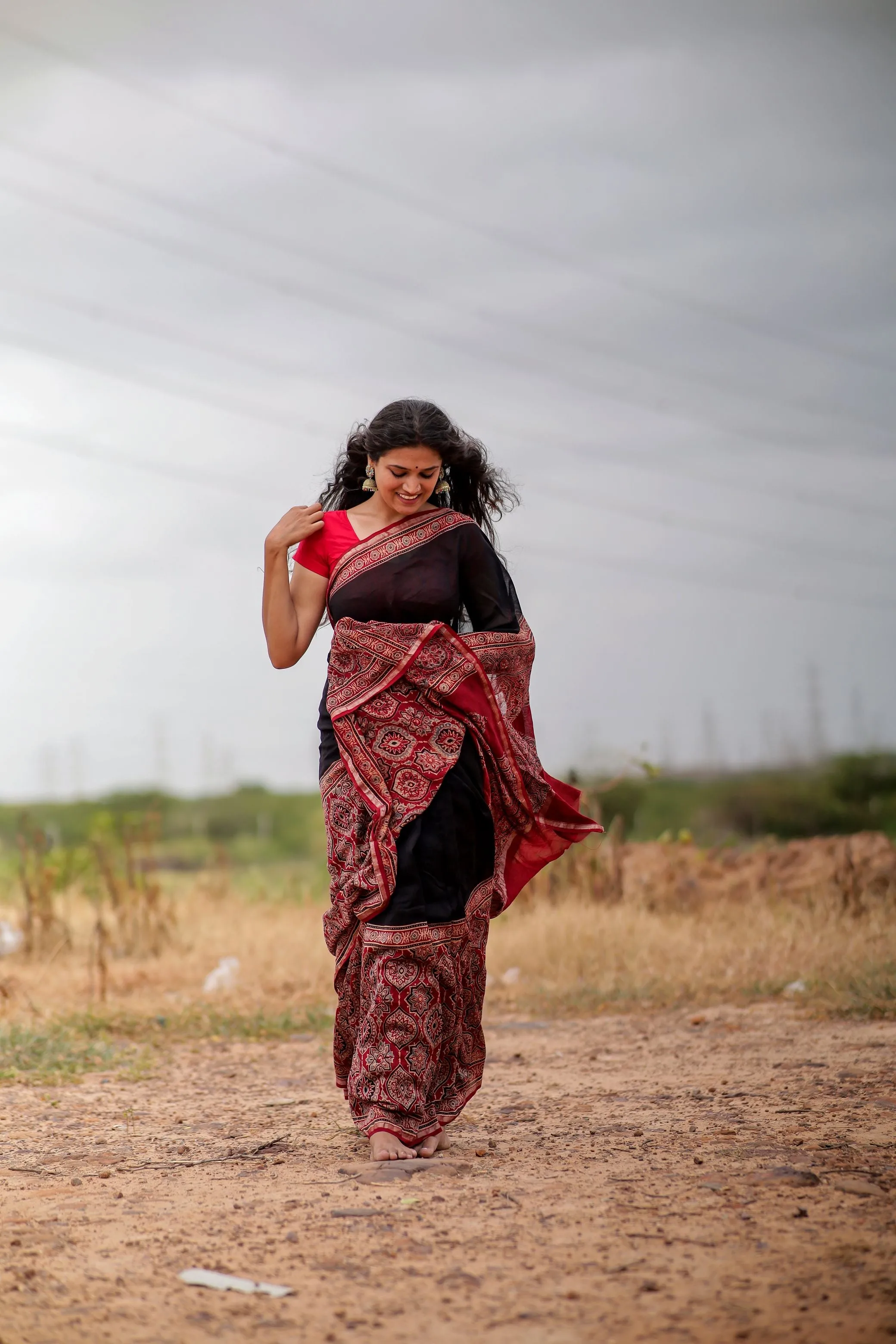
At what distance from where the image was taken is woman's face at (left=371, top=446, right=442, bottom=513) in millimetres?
3789

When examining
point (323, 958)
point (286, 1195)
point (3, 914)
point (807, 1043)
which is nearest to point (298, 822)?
point (3, 914)

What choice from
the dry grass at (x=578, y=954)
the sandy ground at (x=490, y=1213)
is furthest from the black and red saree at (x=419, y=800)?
the dry grass at (x=578, y=954)

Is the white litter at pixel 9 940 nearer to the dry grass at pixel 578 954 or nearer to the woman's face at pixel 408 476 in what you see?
the dry grass at pixel 578 954

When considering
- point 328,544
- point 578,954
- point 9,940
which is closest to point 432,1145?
point 328,544

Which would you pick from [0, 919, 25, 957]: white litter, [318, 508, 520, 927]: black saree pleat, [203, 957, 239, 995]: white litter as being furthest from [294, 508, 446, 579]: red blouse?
[0, 919, 25, 957]: white litter

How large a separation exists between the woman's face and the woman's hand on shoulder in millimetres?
235

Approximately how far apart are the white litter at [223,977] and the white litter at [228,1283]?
178 inches

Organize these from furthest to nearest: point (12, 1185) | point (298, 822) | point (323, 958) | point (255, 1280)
→ point (298, 822), point (323, 958), point (12, 1185), point (255, 1280)

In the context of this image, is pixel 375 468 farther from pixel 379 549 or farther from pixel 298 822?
pixel 298 822

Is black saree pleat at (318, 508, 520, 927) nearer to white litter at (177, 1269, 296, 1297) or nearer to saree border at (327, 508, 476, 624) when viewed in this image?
saree border at (327, 508, 476, 624)

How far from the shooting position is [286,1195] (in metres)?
3.13

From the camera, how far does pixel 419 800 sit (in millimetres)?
3662

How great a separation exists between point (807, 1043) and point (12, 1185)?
3.13 meters

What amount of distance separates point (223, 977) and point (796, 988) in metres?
3.12
